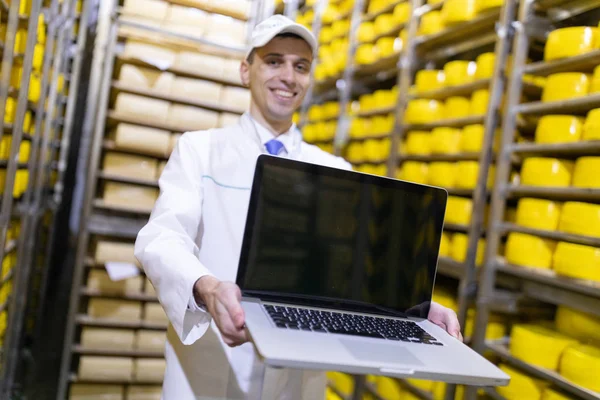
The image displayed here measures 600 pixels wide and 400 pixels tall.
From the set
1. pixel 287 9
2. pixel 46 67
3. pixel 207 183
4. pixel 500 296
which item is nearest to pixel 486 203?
pixel 500 296

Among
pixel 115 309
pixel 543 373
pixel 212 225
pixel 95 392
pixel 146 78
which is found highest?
pixel 146 78

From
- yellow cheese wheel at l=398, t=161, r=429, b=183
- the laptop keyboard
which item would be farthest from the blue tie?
yellow cheese wheel at l=398, t=161, r=429, b=183

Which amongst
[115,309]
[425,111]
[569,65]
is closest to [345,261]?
[569,65]

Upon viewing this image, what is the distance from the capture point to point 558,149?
6.80ft

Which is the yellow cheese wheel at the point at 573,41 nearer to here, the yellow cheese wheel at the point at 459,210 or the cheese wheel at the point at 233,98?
the yellow cheese wheel at the point at 459,210

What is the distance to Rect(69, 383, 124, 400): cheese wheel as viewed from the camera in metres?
3.01

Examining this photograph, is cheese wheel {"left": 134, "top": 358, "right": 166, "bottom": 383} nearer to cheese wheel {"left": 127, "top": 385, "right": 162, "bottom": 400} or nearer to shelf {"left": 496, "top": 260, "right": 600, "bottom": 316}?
cheese wheel {"left": 127, "top": 385, "right": 162, "bottom": 400}

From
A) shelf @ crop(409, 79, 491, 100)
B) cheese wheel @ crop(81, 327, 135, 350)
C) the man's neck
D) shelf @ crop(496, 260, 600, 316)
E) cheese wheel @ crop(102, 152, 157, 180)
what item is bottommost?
cheese wheel @ crop(81, 327, 135, 350)

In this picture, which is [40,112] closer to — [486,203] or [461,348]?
[486,203]

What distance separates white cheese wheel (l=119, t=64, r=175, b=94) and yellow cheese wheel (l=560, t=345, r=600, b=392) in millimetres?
2266

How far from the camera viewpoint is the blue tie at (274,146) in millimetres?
1510

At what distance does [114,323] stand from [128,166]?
0.82m

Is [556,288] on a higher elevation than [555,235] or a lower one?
lower

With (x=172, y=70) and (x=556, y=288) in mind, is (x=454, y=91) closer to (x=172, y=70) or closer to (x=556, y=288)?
(x=556, y=288)
